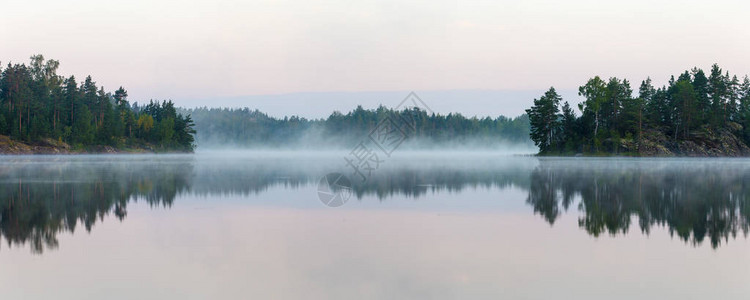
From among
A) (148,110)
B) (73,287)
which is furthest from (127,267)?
(148,110)

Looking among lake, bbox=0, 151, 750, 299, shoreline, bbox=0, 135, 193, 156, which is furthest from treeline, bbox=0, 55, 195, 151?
lake, bbox=0, 151, 750, 299

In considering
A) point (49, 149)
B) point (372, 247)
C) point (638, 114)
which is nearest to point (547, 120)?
point (638, 114)

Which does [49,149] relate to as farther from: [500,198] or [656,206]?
[656,206]

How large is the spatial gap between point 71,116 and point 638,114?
131654 millimetres

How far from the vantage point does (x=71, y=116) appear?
157750 mm

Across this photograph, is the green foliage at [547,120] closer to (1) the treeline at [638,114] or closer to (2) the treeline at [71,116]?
(1) the treeline at [638,114]

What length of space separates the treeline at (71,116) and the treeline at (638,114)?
332ft

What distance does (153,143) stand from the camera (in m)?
172

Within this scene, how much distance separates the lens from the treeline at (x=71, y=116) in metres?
141

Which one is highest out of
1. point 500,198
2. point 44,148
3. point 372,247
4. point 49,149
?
point 44,148

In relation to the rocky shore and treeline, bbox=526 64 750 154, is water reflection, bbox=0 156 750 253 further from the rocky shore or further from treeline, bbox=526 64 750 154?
the rocky shore

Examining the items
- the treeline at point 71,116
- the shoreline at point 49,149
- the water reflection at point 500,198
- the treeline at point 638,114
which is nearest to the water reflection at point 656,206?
the water reflection at point 500,198

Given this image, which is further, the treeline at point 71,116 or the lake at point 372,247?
the treeline at point 71,116

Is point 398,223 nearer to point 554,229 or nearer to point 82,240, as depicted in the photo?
point 554,229
